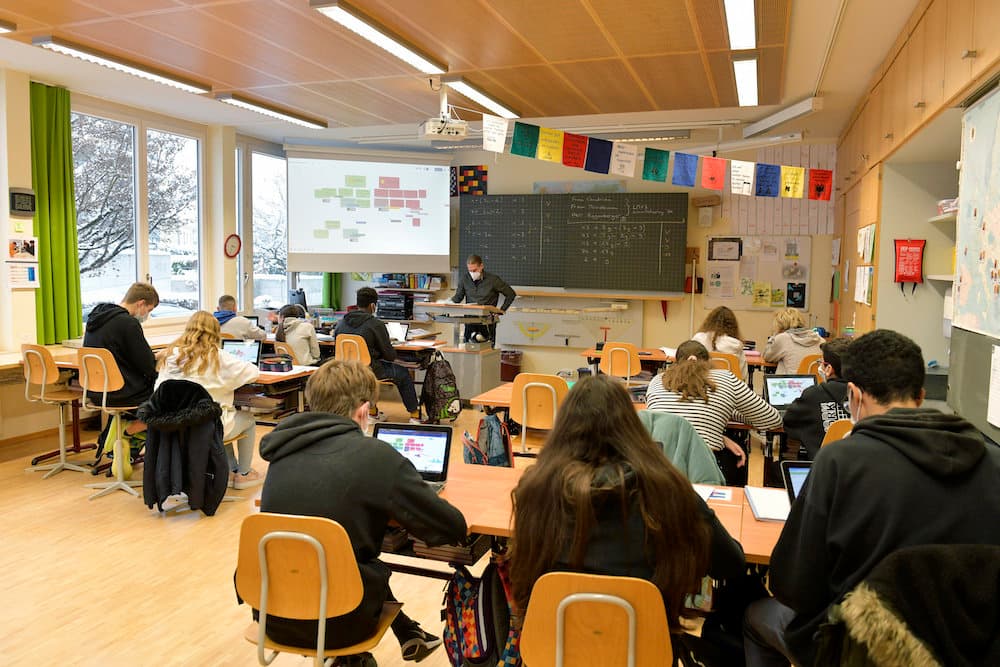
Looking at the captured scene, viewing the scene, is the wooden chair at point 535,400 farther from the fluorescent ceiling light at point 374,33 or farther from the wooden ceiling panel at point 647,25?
the fluorescent ceiling light at point 374,33

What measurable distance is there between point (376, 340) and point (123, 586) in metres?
3.69

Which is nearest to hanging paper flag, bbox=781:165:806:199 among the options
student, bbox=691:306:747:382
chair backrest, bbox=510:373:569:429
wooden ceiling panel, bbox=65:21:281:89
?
student, bbox=691:306:747:382

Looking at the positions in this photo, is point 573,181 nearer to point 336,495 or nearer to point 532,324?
point 532,324

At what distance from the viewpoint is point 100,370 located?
5.17m

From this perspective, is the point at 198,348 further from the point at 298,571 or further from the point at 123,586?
the point at 298,571

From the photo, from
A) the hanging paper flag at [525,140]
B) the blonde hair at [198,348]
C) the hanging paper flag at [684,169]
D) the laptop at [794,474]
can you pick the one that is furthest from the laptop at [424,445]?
the hanging paper flag at [684,169]

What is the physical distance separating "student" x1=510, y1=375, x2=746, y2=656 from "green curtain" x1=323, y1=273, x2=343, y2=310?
28.6 feet

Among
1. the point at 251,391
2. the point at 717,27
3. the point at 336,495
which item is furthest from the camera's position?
the point at 251,391

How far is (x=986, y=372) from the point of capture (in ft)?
10.2

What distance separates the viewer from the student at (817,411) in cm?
375

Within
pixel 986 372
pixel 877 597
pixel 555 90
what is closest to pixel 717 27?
pixel 555 90

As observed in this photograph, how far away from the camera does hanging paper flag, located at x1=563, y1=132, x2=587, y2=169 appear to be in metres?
6.06

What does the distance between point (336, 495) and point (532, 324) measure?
764cm

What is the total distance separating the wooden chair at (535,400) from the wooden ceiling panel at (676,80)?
2.25 metres
